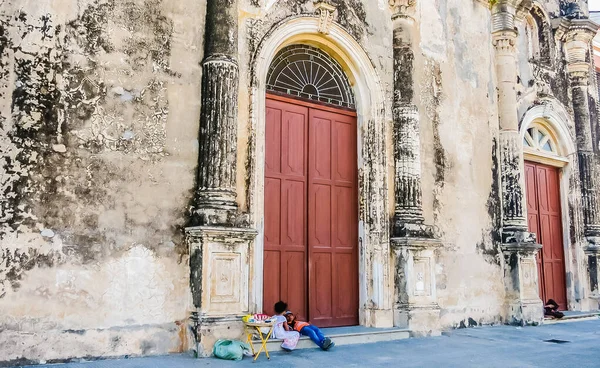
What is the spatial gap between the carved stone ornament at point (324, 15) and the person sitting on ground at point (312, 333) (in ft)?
13.0

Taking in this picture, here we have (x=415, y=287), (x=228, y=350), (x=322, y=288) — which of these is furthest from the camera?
(x=415, y=287)

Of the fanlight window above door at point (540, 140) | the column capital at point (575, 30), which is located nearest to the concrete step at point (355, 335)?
the fanlight window above door at point (540, 140)

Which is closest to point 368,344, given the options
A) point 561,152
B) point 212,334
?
point 212,334

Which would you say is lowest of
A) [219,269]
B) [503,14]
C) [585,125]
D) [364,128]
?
[219,269]

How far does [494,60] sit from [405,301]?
5137mm

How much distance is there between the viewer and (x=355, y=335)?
721 centimetres

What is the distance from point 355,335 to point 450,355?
1.25 meters

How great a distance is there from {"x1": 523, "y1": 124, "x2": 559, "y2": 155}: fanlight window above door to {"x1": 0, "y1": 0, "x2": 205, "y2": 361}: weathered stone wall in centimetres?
728

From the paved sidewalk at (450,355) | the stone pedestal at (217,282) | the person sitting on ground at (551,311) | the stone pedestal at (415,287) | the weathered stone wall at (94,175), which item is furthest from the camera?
the person sitting on ground at (551,311)

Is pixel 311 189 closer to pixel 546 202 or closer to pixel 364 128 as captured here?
pixel 364 128

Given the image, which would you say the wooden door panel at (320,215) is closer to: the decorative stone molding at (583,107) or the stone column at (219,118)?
the stone column at (219,118)

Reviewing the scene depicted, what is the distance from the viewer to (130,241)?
600 cm

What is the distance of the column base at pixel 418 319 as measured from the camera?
786cm

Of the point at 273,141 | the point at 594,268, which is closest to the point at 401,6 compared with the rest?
the point at 273,141
